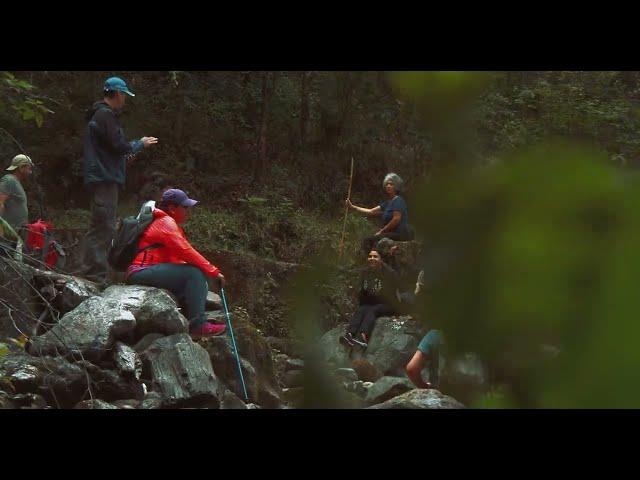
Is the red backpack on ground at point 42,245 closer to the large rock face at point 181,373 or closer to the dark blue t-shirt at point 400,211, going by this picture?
the large rock face at point 181,373

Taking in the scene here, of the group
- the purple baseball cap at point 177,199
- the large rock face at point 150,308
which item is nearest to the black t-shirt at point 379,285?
the purple baseball cap at point 177,199

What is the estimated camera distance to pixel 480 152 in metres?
0.17

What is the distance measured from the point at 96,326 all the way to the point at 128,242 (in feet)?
1.62

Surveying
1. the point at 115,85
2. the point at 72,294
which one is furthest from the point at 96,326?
the point at 115,85

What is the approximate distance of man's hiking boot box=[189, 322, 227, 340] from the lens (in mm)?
4546

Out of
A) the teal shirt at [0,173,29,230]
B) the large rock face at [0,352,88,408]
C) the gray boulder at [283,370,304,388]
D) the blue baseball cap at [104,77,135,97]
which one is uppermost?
the blue baseball cap at [104,77,135,97]

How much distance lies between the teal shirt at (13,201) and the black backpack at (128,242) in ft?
1.50

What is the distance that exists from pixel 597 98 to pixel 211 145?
7.48 metres

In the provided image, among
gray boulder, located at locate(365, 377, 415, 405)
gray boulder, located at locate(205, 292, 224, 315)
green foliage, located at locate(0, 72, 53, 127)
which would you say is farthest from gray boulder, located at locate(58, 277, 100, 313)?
gray boulder, located at locate(365, 377, 415, 405)

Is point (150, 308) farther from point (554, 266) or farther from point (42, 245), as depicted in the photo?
point (554, 266)

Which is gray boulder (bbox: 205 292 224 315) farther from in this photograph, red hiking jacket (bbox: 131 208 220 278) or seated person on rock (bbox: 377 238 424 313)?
seated person on rock (bbox: 377 238 424 313)

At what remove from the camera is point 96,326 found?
13.4 ft

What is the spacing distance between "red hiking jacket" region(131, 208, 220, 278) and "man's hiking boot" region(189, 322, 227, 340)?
0.42 metres
